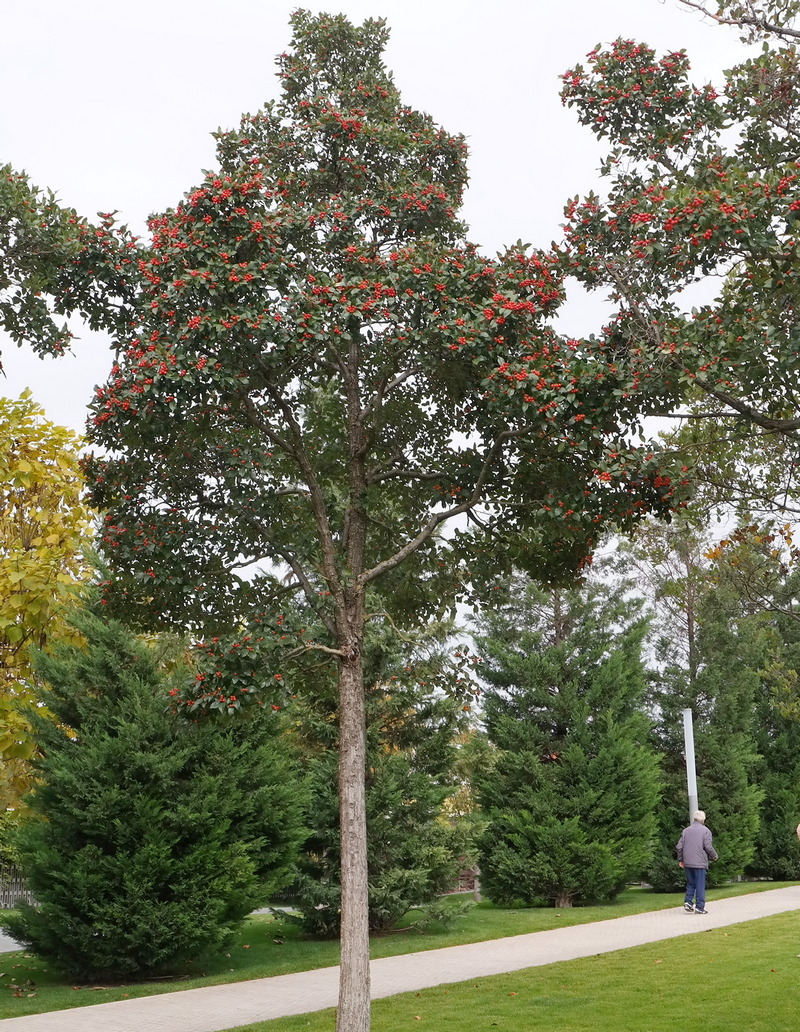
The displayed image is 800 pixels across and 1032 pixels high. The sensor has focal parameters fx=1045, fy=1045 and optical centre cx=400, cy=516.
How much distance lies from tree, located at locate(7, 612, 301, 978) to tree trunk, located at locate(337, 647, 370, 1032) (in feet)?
11.0

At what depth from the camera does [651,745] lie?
21656 millimetres

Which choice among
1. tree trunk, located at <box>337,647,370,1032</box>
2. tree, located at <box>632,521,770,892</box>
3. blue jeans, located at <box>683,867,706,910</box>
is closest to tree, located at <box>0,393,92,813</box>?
tree trunk, located at <box>337,647,370,1032</box>

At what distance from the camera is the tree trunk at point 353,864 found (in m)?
7.94

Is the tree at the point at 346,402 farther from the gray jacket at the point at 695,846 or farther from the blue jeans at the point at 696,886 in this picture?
the blue jeans at the point at 696,886

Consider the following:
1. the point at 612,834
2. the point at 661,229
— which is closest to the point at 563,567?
the point at 661,229

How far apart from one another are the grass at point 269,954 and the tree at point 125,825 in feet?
1.23

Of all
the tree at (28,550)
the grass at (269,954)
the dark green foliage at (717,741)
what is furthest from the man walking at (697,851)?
the tree at (28,550)

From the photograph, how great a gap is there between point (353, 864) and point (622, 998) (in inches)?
116

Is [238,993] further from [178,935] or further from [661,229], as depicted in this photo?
[661,229]

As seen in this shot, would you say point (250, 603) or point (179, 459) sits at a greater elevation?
point (179, 459)

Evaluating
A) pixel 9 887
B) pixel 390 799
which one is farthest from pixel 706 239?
pixel 9 887

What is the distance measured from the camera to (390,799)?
49.5ft

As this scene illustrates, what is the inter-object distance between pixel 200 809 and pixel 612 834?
9.06 metres

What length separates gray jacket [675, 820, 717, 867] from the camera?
15.8 m
